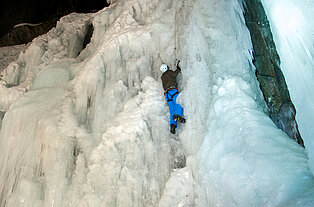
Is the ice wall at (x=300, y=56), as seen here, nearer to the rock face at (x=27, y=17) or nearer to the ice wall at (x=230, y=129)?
the ice wall at (x=230, y=129)

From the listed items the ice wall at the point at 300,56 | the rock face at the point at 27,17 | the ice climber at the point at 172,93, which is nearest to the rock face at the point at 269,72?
the ice wall at the point at 300,56

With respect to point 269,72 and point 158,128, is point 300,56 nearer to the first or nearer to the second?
point 269,72

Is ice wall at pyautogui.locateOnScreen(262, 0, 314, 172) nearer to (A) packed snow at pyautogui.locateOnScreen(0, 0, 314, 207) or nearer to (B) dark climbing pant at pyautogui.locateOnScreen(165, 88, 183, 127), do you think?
(A) packed snow at pyautogui.locateOnScreen(0, 0, 314, 207)

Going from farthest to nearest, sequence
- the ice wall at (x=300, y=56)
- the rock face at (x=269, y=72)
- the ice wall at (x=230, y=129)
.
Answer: the rock face at (x=269, y=72)
the ice wall at (x=300, y=56)
the ice wall at (x=230, y=129)

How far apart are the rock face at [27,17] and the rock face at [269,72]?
8297 mm

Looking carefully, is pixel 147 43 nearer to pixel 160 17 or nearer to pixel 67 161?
pixel 160 17

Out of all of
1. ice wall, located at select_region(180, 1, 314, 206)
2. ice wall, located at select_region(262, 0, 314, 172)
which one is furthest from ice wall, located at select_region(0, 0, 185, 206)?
ice wall, located at select_region(262, 0, 314, 172)

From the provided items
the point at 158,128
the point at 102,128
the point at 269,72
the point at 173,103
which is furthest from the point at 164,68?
the point at 269,72

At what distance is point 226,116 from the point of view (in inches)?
130

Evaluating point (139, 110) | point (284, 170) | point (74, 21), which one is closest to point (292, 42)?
point (284, 170)

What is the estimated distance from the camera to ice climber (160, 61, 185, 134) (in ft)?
12.8

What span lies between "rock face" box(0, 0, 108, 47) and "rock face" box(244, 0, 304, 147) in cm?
830

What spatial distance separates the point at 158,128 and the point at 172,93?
55 cm

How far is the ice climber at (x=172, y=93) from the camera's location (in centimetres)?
391
